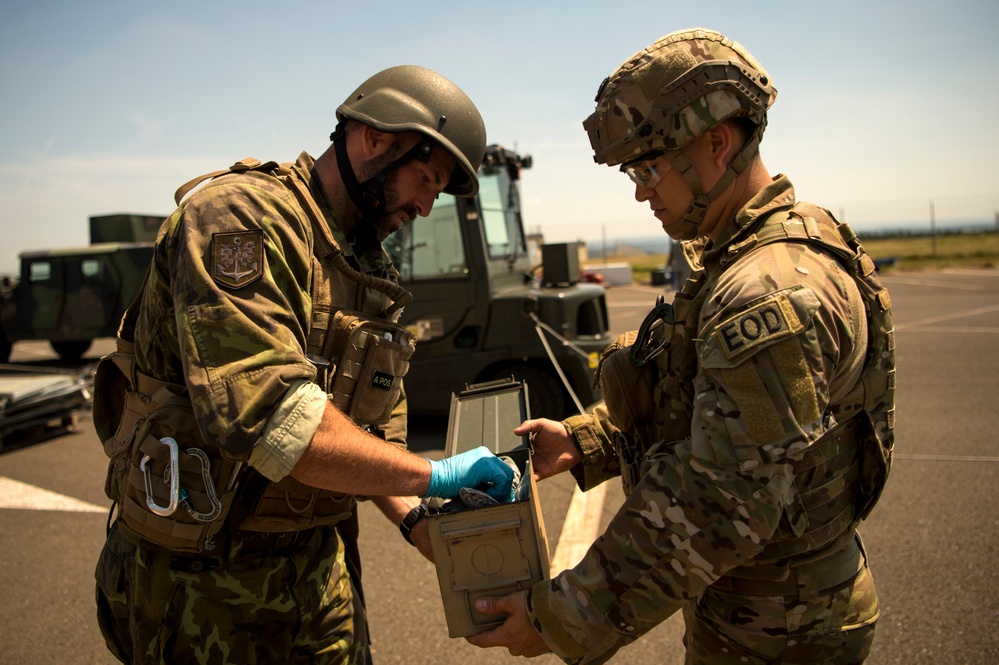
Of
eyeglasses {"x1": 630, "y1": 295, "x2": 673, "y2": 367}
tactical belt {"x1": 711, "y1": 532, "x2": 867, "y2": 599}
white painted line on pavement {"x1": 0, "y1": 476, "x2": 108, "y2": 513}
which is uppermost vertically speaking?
eyeglasses {"x1": 630, "y1": 295, "x2": 673, "y2": 367}

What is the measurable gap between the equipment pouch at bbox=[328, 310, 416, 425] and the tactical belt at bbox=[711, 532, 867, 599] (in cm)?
101

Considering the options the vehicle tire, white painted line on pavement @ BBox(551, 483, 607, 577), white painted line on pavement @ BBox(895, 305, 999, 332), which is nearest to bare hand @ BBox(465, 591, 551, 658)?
white painted line on pavement @ BBox(551, 483, 607, 577)

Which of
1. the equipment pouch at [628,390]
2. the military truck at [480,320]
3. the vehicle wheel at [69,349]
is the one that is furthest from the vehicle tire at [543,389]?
the vehicle wheel at [69,349]

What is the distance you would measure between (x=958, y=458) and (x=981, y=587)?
217 centimetres

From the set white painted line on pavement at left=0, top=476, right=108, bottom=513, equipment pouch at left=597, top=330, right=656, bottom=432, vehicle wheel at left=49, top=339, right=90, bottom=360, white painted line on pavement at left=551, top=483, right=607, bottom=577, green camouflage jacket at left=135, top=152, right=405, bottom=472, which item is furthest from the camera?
vehicle wheel at left=49, top=339, right=90, bottom=360

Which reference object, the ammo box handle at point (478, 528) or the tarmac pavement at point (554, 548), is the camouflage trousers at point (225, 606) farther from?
the tarmac pavement at point (554, 548)

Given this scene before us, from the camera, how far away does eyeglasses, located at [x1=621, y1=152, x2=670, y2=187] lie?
1773 mm

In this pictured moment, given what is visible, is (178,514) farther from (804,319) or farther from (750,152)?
(750,152)

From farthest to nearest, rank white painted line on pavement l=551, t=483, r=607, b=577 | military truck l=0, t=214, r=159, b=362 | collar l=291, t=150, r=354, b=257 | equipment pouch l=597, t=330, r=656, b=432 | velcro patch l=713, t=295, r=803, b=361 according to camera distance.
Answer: military truck l=0, t=214, r=159, b=362 < white painted line on pavement l=551, t=483, r=607, b=577 < collar l=291, t=150, r=354, b=257 < equipment pouch l=597, t=330, r=656, b=432 < velcro patch l=713, t=295, r=803, b=361

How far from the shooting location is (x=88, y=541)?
A: 4570 mm

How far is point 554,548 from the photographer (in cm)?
A: 407

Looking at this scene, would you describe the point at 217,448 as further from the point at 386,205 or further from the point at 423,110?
the point at 423,110

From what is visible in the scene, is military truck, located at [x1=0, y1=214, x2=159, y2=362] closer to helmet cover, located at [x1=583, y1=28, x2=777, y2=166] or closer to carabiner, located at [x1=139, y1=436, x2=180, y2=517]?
carabiner, located at [x1=139, y1=436, x2=180, y2=517]

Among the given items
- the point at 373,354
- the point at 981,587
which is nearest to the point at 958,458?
the point at 981,587
